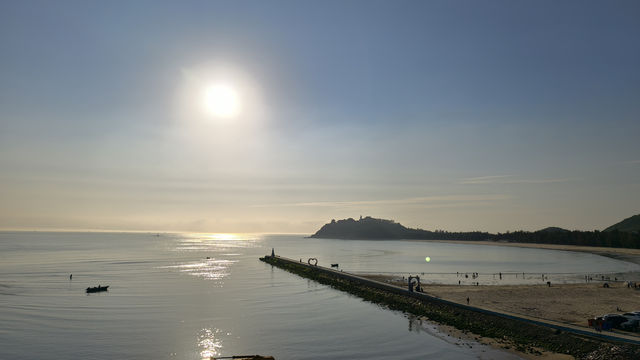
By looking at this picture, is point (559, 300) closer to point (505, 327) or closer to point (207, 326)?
point (505, 327)

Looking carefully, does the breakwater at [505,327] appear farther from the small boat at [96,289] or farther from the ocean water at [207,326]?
Result: the small boat at [96,289]

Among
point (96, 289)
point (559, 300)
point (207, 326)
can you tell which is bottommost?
point (96, 289)

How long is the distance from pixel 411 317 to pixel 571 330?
16163mm

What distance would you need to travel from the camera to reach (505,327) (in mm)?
31891

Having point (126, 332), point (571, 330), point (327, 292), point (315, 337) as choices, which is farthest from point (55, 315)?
point (571, 330)

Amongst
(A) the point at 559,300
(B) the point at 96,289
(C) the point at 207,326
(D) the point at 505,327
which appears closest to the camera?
(D) the point at 505,327

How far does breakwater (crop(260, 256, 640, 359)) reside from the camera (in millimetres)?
25266

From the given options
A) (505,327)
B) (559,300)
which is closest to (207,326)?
(505,327)

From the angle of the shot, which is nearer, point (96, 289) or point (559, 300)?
point (559, 300)

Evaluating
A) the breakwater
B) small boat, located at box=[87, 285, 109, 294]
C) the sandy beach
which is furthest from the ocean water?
the sandy beach

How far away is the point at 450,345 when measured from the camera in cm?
3006

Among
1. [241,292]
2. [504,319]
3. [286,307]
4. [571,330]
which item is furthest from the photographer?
[241,292]

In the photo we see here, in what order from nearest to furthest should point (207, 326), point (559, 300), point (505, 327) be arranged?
point (505, 327), point (207, 326), point (559, 300)

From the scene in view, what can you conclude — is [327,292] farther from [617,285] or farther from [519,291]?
[617,285]
